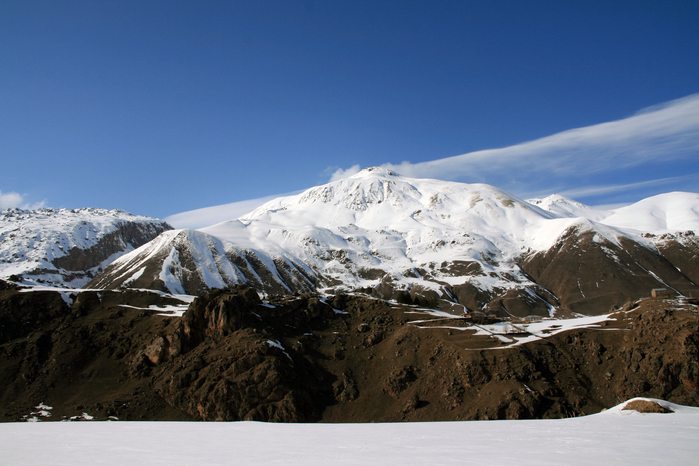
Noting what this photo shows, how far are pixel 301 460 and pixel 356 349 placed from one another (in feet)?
130

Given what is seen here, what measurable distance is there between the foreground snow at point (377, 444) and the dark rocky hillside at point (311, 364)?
12.9m

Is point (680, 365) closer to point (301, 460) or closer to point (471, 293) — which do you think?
point (301, 460)

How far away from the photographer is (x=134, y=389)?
167 ft

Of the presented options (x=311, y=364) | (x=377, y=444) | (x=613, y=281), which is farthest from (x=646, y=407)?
(x=613, y=281)

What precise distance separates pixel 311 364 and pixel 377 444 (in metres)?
31.2

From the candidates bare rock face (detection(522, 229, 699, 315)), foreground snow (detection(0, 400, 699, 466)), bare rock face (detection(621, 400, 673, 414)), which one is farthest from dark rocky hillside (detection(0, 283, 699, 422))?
bare rock face (detection(522, 229, 699, 315))

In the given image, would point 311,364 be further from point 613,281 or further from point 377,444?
point 613,281

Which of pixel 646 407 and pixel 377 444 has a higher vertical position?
pixel 377 444

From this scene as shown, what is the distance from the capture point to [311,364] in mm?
53906

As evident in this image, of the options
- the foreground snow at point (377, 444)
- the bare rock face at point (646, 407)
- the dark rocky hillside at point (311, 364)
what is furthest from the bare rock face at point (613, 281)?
the foreground snow at point (377, 444)

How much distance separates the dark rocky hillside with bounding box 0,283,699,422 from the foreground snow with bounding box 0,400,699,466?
1295 cm

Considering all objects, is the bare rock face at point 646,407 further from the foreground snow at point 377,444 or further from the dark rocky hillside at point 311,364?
the dark rocky hillside at point 311,364

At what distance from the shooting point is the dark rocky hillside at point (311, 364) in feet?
147

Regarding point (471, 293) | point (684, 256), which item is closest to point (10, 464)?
point (471, 293)
